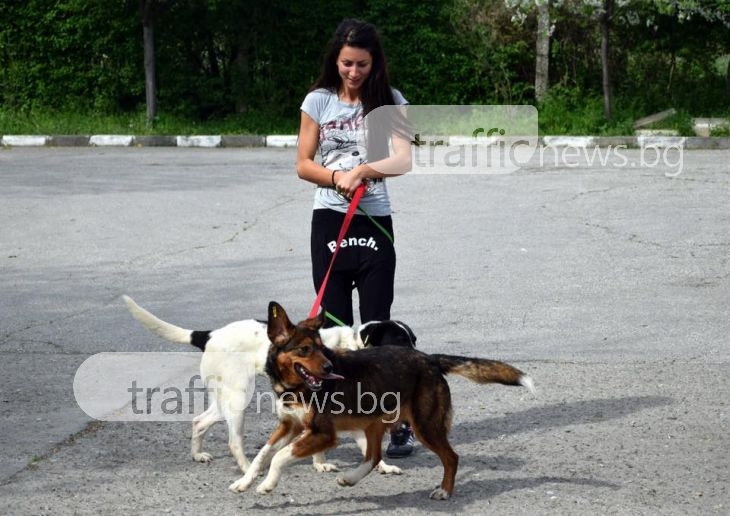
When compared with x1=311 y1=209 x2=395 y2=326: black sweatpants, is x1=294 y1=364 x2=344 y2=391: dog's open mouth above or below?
below

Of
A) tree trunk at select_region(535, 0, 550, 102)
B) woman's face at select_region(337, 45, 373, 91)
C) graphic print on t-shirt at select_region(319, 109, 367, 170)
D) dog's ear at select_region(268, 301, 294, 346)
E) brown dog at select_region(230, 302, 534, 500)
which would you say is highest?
tree trunk at select_region(535, 0, 550, 102)

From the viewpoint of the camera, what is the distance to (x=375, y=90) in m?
5.51

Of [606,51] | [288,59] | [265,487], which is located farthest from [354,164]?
[288,59]

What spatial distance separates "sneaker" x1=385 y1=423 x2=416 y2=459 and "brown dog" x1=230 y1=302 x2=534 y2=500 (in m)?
0.42

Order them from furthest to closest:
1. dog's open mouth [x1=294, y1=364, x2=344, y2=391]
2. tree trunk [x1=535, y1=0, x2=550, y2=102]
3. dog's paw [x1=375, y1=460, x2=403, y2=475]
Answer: tree trunk [x1=535, y1=0, x2=550, y2=102] < dog's paw [x1=375, y1=460, x2=403, y2=475] < dog's open mouth [x1=294, y1=364, x2=344, y2=391]

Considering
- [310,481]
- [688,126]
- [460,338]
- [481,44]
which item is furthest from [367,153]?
[481,44]

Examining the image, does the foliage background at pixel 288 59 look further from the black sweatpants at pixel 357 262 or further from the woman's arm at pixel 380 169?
the woman's arm at pixel 380 169

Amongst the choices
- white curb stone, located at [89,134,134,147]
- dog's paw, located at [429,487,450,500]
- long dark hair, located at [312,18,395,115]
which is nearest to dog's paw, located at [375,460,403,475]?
dog's paw, located at [429,487,450,500]

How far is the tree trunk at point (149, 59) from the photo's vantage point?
20562 mm

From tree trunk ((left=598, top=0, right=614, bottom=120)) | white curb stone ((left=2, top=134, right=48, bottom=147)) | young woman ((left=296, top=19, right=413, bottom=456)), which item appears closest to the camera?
young woman ((left=296, top=19, right=413, bottom=456))

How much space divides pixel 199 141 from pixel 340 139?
14650 mm

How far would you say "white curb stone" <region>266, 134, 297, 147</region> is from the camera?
64.1 feet

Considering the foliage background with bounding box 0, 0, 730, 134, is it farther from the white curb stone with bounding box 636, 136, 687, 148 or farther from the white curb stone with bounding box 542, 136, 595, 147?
the white curb stone with bounding box 636, 136, 687, 148

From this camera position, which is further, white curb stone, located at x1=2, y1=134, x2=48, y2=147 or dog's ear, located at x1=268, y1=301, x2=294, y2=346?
white curb stone, located at x1=2, y1=134, x2=48, y2=147
